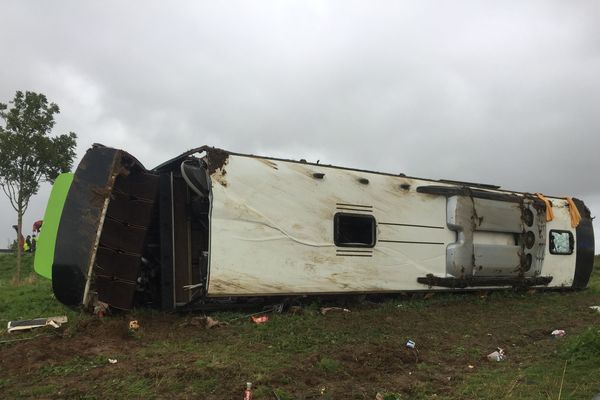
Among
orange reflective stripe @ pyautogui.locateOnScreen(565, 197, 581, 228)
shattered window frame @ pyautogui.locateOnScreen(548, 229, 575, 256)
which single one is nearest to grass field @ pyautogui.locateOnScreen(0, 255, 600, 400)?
shattered window frame @ pyautogui.locateOnScreen(548, 229, 575, 256)

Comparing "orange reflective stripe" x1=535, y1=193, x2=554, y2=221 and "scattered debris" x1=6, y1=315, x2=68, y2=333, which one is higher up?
"orange reflective stripe" x1=535, y1=193, x2=554, y2=221

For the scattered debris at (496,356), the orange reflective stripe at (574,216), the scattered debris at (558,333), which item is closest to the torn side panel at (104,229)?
the scattered debris at (496,356)

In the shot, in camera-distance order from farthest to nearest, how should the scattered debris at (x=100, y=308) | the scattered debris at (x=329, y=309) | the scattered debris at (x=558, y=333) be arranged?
the scattered debris at (x=329, y=309), the scattered debris at (x=558, y=333), the scattered debris at (x=100, y=308)

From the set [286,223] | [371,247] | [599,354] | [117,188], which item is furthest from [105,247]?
[599,354]

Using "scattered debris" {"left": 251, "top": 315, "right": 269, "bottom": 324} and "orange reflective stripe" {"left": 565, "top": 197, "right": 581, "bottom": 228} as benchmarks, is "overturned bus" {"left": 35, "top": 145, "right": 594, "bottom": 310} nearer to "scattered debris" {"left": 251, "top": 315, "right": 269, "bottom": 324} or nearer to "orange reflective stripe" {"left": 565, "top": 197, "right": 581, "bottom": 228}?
"scattered debris" {"left": 251, "top": 315, "right": 269, "bottom": 324}

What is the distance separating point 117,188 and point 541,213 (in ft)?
26.1

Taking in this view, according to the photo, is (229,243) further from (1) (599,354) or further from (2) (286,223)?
(1) (599,354)

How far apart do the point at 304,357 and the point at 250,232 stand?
7.12 ft

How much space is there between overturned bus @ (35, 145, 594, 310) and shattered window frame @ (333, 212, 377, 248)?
2cm

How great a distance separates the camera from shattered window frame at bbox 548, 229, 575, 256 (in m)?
9.91

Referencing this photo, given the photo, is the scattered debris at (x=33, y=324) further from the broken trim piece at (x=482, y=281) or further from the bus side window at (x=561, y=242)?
the bus side window at (x=561, y=242)

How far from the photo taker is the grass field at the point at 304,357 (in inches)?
154

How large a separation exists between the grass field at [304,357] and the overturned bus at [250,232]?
497mm

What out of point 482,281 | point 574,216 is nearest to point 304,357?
point 482,281
